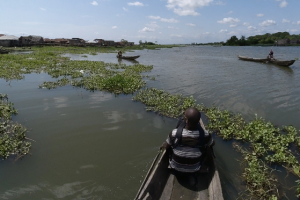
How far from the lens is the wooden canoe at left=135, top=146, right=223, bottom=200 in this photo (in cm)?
389

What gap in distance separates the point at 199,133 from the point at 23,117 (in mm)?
7244

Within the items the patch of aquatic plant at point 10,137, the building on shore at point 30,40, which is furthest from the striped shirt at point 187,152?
the building on shore at point 30,40

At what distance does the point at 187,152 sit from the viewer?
4.02 meters

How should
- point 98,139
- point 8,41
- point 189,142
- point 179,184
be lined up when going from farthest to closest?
point 8,41, point 98,139, point 179,184, point 189,142

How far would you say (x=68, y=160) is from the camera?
5508 millimetres

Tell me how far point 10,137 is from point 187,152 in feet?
18.3

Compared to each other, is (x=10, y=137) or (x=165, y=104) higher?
(x=165, y=104)

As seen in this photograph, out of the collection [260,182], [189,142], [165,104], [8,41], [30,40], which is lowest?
[260,182]

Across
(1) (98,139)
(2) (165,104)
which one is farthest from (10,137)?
(2) (165,104)

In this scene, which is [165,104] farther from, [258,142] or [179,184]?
[179,184]

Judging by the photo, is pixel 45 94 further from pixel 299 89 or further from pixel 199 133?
pixel 299 89

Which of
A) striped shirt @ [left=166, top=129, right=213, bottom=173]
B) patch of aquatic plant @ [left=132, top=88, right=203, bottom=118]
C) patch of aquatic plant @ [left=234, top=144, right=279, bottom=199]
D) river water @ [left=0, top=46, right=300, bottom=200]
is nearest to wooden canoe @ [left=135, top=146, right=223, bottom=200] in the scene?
striped shirt @ [left=166, top=129, right=213, bottom=173]

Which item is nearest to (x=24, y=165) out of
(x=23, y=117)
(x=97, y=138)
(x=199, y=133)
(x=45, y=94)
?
(x=97, y=138)

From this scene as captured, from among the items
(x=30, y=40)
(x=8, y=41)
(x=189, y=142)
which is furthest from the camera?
(x=30, y=40)
